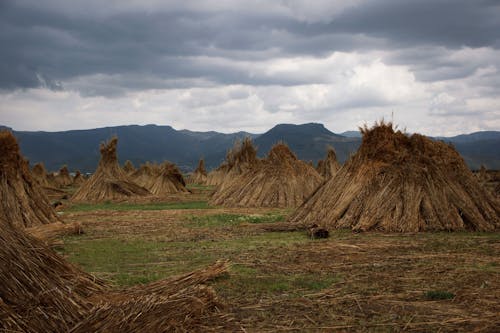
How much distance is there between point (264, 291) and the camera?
7.81 meters

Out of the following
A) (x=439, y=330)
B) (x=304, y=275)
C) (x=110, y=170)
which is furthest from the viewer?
(x=110, y=170)

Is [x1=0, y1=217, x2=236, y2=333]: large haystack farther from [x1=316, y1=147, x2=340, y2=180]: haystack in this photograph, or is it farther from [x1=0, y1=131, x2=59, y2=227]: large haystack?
[x1=316, y1=147, x2=340, y2=180]: haystack

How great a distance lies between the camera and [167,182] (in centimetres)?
3750

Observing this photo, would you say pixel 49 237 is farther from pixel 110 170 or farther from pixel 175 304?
pixel 110 170

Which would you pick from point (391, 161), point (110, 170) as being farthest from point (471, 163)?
point (391, 161)

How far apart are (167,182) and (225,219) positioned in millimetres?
19421

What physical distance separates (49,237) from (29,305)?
8.42m

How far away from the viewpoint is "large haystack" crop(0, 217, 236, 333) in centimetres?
534

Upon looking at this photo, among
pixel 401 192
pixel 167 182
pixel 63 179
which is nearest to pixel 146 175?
pixel 167 182

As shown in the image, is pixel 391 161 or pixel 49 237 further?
pixel 391 161

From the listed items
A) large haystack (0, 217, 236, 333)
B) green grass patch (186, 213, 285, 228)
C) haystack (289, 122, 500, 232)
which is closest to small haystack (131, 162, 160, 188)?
green grass patch (186, 213, 285, 228)

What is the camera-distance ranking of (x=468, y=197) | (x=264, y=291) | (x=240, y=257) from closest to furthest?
1. (x=264, y=291)
2. (x=240, y=257)
3. (x=468, y=197)

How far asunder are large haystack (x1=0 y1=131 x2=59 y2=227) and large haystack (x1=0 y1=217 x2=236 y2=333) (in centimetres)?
937

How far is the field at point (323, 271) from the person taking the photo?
640cm
